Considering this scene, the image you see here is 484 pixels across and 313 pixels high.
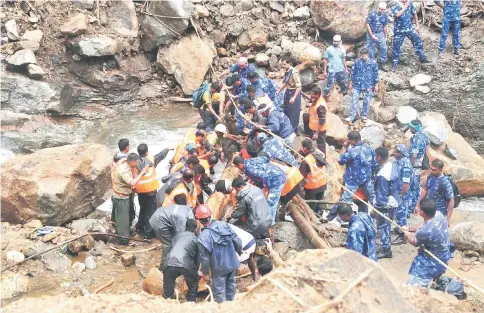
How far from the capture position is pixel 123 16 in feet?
44.8

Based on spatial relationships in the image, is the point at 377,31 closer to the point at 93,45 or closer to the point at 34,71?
the point at 93,45

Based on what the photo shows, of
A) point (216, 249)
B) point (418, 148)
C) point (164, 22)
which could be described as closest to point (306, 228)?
point (216, 249)

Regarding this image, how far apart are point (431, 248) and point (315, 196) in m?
2.29

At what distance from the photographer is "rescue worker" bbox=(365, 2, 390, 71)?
11703mm

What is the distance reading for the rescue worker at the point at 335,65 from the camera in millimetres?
11266

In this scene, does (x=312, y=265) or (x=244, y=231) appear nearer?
(x=312, y=265)

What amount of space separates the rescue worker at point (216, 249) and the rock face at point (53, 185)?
2.92 metres

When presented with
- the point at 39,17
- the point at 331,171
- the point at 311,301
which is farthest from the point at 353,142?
the point at 39,17

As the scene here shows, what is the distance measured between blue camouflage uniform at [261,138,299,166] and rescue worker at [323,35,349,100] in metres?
3.76

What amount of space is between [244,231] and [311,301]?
283 cm

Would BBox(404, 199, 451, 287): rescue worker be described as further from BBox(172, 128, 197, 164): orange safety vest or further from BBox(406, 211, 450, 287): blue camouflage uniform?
BBox(172, 128, 197, 164): orange safety vest

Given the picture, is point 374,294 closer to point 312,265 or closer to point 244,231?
point 312,265

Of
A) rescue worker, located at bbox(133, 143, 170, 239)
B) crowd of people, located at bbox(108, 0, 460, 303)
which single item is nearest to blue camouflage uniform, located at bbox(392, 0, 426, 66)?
crowd of people, located at bbox(108, 0, 460, 303)

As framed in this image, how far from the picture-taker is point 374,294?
3955 millimetres
